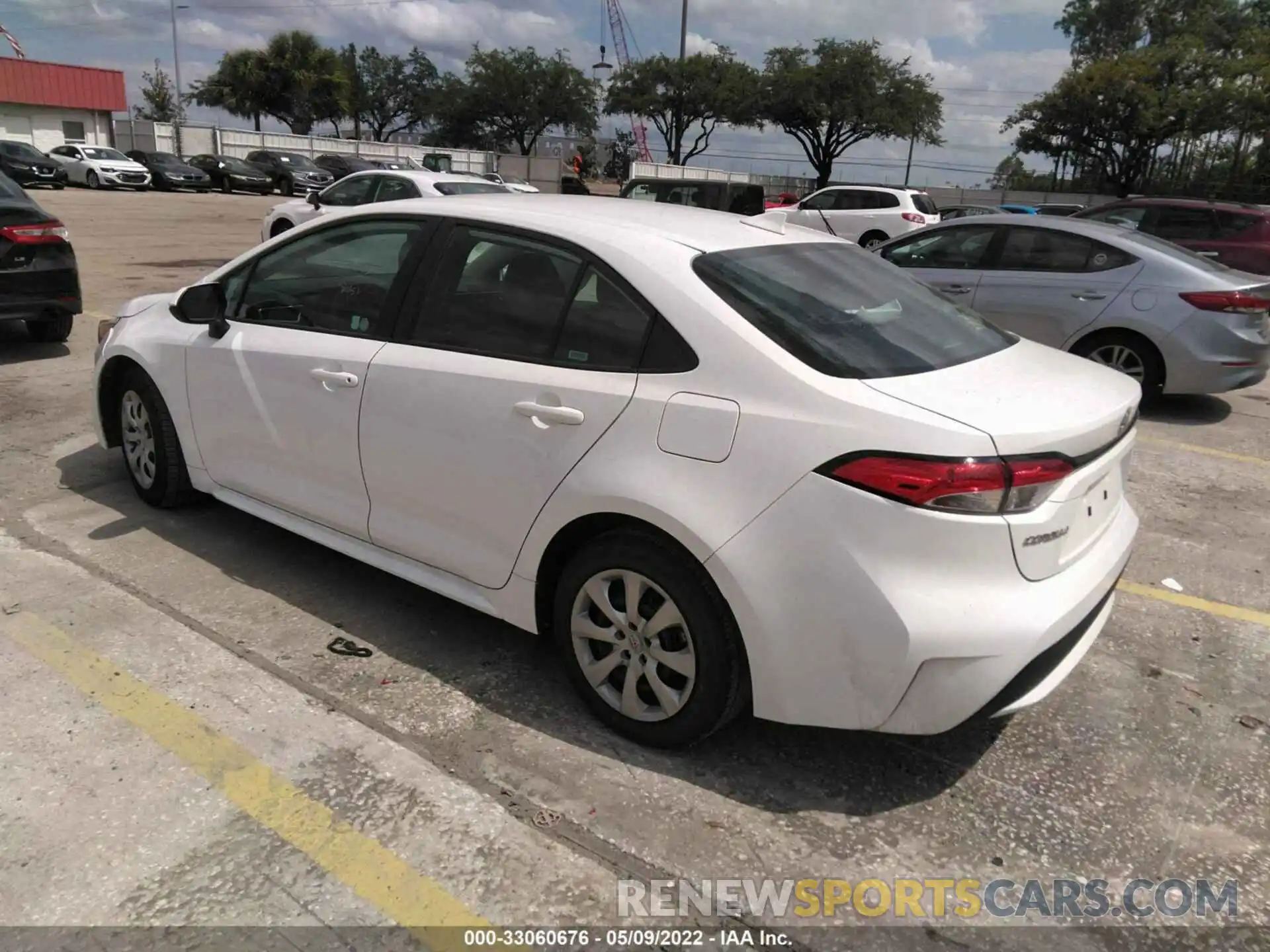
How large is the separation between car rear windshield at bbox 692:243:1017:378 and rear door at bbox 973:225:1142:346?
4.38 m

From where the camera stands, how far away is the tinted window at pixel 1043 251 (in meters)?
7.52

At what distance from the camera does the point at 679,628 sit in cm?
282

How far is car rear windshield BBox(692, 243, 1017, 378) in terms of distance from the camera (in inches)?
109

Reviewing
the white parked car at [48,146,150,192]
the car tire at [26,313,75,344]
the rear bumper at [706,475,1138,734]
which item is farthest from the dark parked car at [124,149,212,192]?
the rear bumper at [706,475,1138,734]

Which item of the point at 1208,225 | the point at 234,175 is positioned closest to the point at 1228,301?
the point at 1208,225

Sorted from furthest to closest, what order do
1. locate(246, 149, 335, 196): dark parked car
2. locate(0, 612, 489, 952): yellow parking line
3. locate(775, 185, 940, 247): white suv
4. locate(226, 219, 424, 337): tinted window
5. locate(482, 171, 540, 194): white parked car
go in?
locate(246, 149, 335, 196): dark parked car → locate(775, 185, 940, 247): white suv → locate(482, 171, 540, 194): white parked car → locate(226, 219, 424, 337): tinted window → locate(0, 612, 489, 952): yellow parking line

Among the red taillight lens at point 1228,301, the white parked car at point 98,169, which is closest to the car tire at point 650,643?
the red taillight lens at point 1228,301

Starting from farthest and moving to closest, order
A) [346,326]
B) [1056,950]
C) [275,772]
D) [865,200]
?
[865,200] → [346,326] → [275,772] → [1056,950]

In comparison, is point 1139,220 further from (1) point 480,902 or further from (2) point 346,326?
(1) point 480,902

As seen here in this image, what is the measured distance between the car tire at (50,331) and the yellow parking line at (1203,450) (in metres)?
8.73

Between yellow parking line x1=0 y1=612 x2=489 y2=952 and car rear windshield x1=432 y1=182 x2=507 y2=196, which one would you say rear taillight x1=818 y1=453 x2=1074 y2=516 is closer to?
yellow parking line x1=0 y1=612 x2=489 y2=952

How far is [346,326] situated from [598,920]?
7.78 ft

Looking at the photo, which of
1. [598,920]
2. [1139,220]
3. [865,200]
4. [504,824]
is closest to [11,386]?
[504,824]

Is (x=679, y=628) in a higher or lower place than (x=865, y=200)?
lower
